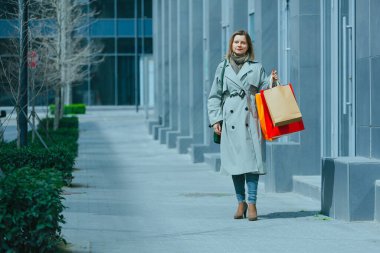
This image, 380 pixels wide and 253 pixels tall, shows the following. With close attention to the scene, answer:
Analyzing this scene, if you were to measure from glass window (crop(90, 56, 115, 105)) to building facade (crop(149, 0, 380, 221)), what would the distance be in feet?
156

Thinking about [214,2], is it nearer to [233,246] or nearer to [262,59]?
[262,59]

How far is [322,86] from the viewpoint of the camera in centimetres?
A: 1576

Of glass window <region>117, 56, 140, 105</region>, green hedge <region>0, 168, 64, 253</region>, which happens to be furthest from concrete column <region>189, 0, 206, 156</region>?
glass window <region>117, 56, 140, 105</region>

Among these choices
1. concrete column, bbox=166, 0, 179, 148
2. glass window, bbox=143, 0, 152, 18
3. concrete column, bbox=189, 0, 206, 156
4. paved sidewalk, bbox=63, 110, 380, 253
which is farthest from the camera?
glass window, bbox=143, 0, 152, 18

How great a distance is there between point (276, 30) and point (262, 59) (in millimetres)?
528

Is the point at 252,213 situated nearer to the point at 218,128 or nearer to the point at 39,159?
the point at 218,128

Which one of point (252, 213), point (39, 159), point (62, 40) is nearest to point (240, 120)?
point (252, 213)

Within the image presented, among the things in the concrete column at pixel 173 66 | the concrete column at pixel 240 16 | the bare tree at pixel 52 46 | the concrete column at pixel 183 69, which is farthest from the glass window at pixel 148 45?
the concrete column at pixel 240 16

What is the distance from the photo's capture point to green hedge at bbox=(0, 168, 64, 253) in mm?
8414

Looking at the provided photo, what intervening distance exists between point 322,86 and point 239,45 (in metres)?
4.23

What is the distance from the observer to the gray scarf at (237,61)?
11875mm

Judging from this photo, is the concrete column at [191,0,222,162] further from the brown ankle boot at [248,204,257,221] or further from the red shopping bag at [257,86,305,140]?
the red shopping bag at [257,86,305,140]

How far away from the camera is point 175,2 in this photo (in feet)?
110

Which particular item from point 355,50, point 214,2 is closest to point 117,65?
point 214,2
